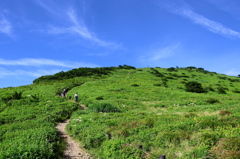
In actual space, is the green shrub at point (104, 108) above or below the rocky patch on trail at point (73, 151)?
above

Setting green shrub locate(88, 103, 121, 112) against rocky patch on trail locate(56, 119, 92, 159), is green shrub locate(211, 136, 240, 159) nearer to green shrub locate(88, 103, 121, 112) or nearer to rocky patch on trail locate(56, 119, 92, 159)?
rocky patch on trail locate(56, 119, 92, 159)

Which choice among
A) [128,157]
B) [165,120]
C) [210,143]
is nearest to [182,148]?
[210,143]

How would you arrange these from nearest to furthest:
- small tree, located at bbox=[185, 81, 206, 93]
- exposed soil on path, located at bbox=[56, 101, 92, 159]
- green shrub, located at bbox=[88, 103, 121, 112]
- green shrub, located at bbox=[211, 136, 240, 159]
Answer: green shrub, located at bbox=[211, 136, 240, 159], exposed soil on path, located at bbox=[56, 101, 92, 159], green shrub, located at bbox=[88, 103, 121, 112], small tree, located at bbox=[185, 81, 206, 93]

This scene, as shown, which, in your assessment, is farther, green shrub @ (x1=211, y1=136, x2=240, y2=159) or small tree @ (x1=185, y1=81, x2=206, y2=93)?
small tree @ (x1=185, y1=81, x2=206, y2=93)

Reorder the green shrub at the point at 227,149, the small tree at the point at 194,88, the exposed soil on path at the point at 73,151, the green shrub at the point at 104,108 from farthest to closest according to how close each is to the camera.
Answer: the small tree at the point at 194,88
the green shrub at the point at 104,108
the exposed soil on path at the point at 73,151
the green shrub at the point at 227,149

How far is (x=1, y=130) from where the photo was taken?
608 inches

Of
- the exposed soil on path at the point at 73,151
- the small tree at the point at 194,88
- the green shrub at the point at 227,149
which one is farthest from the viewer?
the small tree at the point at 194,88

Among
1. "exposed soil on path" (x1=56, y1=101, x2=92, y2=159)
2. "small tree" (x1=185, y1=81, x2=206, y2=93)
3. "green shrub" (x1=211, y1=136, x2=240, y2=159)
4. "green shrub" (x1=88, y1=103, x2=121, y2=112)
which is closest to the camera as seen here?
"green shrub" (x1=211, y1=136, x2=240, y2=159)

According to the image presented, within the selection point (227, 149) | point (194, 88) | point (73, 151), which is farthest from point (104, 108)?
point (194, 88)

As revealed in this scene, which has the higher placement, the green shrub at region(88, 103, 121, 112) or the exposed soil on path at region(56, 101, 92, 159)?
the green shrub at region(88, 103, 121, 112)

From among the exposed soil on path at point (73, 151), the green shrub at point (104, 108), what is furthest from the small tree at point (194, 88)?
the exposed soil on path at point (73, 151)

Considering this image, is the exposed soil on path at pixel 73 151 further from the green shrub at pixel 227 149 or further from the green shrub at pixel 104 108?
the green shrub at pixel 104 108

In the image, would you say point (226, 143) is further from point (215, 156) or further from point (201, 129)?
point (201, 129)

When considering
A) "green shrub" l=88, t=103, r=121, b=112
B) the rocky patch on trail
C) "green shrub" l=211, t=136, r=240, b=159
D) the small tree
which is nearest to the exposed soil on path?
the rocky patch on trail
